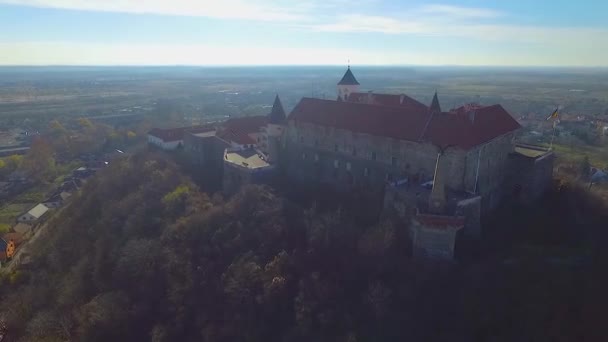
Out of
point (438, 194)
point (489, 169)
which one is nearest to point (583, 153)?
point (489, 169)

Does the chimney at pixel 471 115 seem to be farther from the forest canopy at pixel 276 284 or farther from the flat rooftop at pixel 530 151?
the forest canopy at pixel 276 284

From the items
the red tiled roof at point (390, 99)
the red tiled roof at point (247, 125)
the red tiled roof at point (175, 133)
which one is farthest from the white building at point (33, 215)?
the red tiled roof at point (390, 99)

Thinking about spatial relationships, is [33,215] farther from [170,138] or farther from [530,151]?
[530,151]

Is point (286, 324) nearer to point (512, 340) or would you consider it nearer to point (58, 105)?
point (512, 340)

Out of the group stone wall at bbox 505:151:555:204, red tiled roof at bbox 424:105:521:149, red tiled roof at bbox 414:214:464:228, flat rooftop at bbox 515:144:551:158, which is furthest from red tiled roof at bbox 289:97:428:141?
flat rooftop at bbox 515:144:551:158

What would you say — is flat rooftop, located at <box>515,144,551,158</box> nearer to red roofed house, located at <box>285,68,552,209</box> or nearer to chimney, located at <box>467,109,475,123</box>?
red roofed house, located at <box>285,68,552,209</box>

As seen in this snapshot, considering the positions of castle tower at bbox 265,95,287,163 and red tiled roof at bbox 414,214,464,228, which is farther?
castle tower at bbox 265,95,287,163
